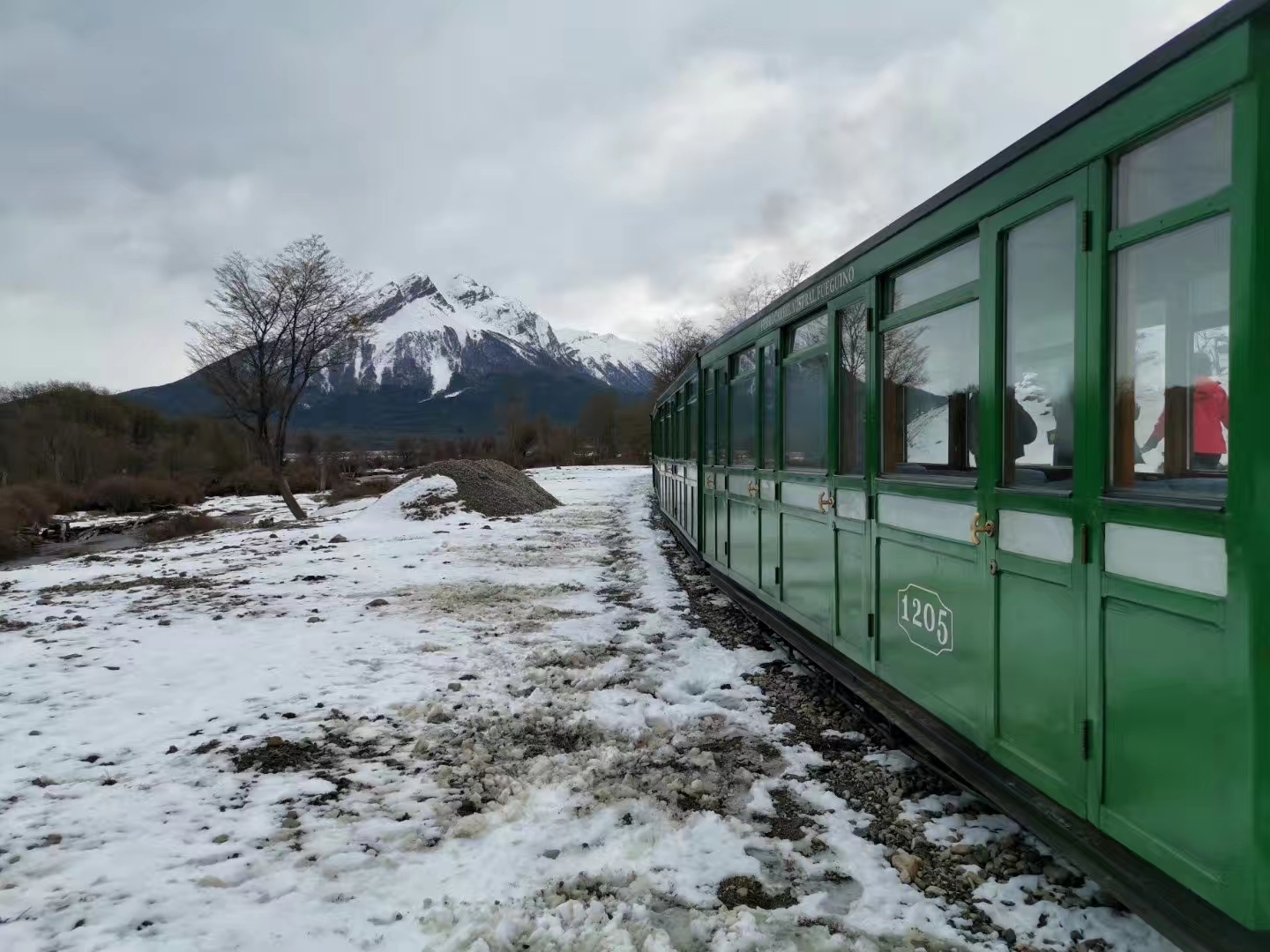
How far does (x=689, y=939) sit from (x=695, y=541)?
8.44 m

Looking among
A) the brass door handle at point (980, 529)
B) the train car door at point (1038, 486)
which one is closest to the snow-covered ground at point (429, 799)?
the train car door at point (1038, 486)

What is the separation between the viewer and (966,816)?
139 inches

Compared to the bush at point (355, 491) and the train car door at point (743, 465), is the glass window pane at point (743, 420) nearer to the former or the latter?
the train car door at point (743, 465)

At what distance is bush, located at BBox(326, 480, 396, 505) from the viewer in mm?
30094

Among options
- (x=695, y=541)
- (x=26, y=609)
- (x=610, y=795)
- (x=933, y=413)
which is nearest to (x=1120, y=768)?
(x=933, y=413)

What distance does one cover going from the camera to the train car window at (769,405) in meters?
6.58

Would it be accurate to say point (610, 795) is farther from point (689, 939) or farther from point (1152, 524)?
point (1152, 524)

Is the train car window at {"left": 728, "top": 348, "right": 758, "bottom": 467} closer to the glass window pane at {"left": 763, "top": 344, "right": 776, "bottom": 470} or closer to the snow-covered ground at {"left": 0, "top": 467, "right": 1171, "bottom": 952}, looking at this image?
the glass window pane at {"left": 763, "top": 344, "right": 776, "bottom": 470}

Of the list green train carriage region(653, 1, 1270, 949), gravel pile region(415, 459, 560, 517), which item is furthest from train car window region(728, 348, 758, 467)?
gravel pile region(415, 459, 560, 517)

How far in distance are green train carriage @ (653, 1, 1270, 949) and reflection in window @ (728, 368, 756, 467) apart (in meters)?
2.71

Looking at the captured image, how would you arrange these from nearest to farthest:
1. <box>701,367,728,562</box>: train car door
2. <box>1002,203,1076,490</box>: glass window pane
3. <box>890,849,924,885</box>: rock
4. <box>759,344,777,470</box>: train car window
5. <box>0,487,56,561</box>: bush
A: <box>1002,203,1076,490</box>: glass window pane → <box>890,849,924,885</box>: rock → <box>759,344,777,470</box>: train car window → <box>701,367,728,562</box>: train car door → <box>0,487,56,561</box>: bush

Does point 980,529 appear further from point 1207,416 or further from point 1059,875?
point 1059,875

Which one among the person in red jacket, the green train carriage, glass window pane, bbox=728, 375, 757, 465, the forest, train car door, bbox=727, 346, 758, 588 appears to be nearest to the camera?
the green train carriage

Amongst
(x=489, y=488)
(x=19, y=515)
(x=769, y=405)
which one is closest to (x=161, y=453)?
(x=19, y=515)
